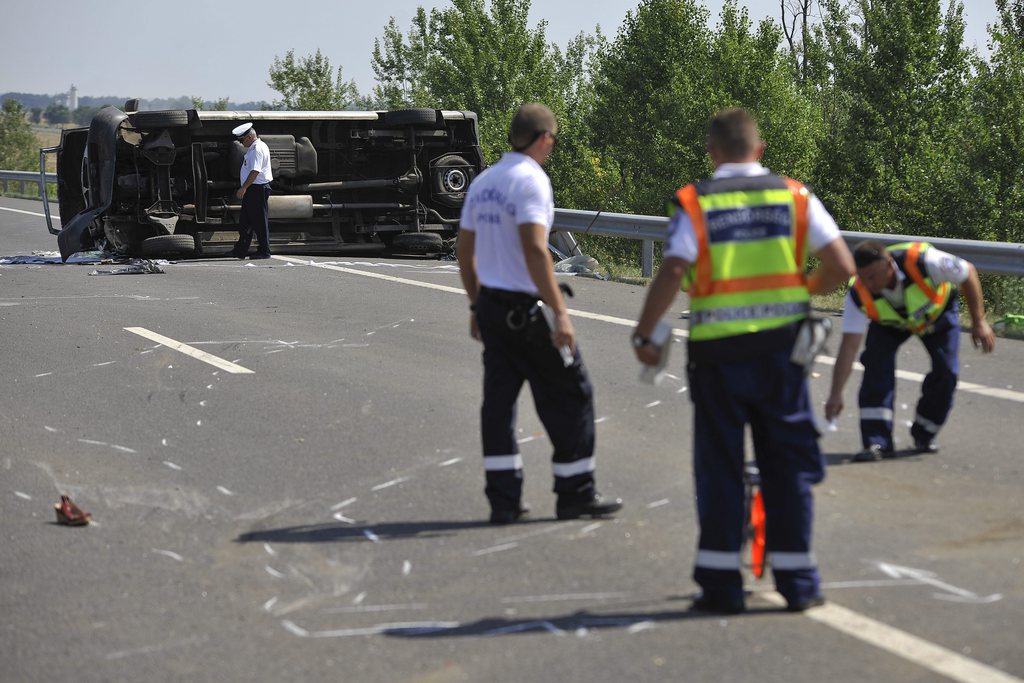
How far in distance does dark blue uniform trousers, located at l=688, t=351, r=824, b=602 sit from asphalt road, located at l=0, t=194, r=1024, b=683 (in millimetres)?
151

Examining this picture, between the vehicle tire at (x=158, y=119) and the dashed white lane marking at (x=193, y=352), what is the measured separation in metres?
5.04

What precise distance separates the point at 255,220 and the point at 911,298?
10.8 metres

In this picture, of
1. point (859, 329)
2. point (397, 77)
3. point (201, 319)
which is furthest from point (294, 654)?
point (397, 77)

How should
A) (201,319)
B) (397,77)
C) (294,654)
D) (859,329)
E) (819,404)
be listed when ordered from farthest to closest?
(397,77), (201,319), (819,404), (859,329), (294,654)

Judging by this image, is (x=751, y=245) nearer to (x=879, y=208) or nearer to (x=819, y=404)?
(x=819, y=404)

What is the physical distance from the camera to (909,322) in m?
6.55

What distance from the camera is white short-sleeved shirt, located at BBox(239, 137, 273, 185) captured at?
15.4m

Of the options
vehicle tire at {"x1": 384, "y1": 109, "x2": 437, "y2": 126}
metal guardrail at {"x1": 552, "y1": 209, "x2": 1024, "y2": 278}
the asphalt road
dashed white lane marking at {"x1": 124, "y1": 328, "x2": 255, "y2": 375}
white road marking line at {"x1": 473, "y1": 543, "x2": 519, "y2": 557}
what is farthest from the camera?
vehicle tire at {"x1": 384, "y1": 109, "x2": 437, "y2": 126}

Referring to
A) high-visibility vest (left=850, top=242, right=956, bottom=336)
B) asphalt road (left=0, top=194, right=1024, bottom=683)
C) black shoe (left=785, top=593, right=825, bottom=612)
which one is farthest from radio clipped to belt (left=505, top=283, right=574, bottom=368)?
high-visibility vest (left=850, top=242, right=956, bottom=336)

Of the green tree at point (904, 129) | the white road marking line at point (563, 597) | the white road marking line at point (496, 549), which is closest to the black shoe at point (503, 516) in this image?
Answer: the white road marking line at point (496, 549)

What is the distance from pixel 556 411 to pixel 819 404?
2746 mm

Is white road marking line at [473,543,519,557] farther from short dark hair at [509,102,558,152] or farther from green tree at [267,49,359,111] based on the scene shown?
green tree at [267,49,359,111]

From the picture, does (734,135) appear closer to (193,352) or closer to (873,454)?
(873,454)

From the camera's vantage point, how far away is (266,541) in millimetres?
5488
